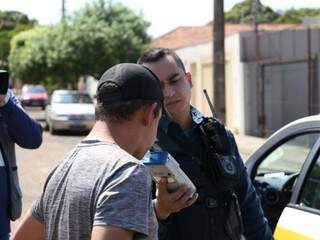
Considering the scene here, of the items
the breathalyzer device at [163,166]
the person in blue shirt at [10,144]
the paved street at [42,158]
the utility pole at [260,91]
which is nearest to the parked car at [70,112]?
the paved street at [42,158]

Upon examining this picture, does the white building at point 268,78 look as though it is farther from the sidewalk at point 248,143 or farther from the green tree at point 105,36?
the green tree at point 105,36

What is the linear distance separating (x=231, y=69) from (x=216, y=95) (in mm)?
6482

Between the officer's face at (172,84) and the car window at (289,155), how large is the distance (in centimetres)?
100

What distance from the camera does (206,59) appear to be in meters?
26.9

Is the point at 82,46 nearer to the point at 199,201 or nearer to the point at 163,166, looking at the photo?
the point at 199,201

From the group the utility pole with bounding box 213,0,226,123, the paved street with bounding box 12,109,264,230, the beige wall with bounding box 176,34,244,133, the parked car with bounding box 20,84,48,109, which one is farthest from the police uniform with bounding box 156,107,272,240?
the parked car with bounding box 20,84,48,109

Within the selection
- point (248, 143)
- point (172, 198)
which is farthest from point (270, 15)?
point (172, 198)

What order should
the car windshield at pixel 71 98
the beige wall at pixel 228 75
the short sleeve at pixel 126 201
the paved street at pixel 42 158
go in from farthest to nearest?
1. the car windshield at pixel 71 98
2. the beige wall at pixel 228 75
3. the paved street at pixel 42 158
4. the short sleeve at pixel 126 201

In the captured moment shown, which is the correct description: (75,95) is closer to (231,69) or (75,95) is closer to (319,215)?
(231,69)

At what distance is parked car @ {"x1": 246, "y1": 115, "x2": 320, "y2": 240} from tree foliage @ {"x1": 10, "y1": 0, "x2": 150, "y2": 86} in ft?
80.4

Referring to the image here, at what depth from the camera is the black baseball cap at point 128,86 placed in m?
2.09

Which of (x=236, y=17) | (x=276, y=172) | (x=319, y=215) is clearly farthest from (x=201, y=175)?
(x=236, y=17)

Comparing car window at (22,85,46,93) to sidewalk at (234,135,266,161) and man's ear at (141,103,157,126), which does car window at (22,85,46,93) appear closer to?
sidewalk at (234,135,266,161)

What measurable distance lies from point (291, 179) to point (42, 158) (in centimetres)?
1325
